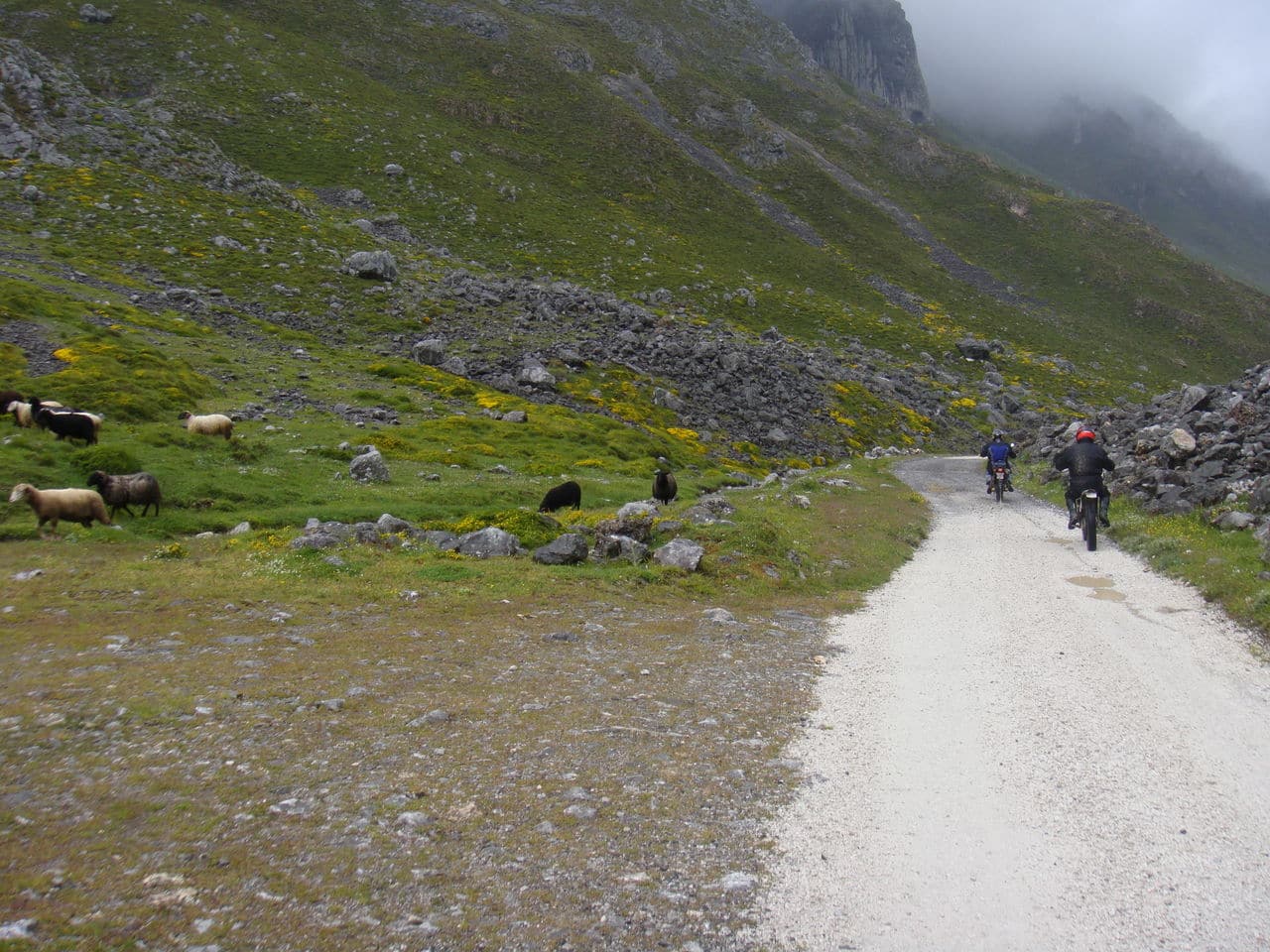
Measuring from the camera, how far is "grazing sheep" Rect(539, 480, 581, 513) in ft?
71.0

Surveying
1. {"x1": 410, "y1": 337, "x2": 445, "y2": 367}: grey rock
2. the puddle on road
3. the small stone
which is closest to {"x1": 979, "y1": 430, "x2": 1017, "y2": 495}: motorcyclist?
the puddle on road

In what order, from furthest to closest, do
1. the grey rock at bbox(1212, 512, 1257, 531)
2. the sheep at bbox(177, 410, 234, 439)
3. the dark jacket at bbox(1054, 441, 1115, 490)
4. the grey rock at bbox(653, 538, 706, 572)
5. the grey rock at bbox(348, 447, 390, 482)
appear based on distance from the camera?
the sheep at bbox(177, 410, 234, 439) < the grey rock at bbox(348, 447, 390, 482) < the dark jacket at bbox(1054, 441, 1115, 490) < the grey rock at bbox(1212, 512, 1257, 531) < the grey rock at bbox(653, 538, 706, 572)

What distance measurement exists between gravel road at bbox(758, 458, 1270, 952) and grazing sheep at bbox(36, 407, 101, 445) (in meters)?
22.8

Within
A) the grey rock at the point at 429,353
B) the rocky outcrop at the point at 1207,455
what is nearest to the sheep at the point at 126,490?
the grey rock at the point at 429,353

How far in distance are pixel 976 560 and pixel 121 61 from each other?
99.5 meters

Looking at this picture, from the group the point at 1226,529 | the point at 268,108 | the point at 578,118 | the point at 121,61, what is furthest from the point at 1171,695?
the point at 578,118

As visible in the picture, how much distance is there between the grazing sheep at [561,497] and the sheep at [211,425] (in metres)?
11.9

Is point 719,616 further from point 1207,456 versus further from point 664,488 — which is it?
point 1207,456

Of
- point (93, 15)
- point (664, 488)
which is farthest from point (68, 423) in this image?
point (93, 15)

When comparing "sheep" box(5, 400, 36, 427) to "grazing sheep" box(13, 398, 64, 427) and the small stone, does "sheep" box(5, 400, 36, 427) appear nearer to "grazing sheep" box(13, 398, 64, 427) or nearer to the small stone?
"grazing sheep" box(13, 398, 64, 427)

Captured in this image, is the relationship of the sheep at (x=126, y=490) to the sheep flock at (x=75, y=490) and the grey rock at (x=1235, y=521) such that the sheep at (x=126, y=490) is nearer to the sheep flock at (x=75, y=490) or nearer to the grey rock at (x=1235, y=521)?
the sheep flock at (x=75, y=490)

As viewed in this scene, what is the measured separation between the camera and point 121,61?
Result: 7562cm

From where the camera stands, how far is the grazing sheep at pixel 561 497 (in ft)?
71.0

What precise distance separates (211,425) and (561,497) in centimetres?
1282
